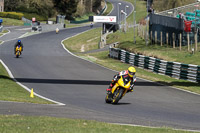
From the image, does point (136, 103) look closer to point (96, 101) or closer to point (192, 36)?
point (96, 101)

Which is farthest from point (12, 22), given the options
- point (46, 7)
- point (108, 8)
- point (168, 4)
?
point (108, 8)

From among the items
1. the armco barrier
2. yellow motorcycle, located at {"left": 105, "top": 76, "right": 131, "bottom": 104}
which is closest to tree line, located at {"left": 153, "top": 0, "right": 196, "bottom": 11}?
the armco barrier

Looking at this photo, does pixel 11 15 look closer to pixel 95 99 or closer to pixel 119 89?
pixel 95 99

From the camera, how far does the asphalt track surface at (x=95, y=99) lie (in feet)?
42.9

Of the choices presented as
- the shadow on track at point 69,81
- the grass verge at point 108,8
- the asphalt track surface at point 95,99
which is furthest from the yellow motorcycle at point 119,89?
the grass verge at point 108,8

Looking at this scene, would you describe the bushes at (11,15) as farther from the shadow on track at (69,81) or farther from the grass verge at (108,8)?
the shadow on track at (69,81)

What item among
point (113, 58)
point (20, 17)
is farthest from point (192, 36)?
point (20, 17)

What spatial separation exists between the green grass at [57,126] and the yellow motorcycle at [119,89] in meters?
4.94

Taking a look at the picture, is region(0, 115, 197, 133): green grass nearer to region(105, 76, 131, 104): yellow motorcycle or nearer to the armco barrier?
region(105, 76, 131, 104): yellow motorcycle

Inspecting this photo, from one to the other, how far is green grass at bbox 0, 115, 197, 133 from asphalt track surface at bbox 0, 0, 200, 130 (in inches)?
40.5

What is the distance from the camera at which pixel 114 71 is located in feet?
106

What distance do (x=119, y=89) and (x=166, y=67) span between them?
15.2m

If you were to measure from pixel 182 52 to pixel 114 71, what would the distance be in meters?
8.22

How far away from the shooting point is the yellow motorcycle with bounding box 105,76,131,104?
1644 cm
